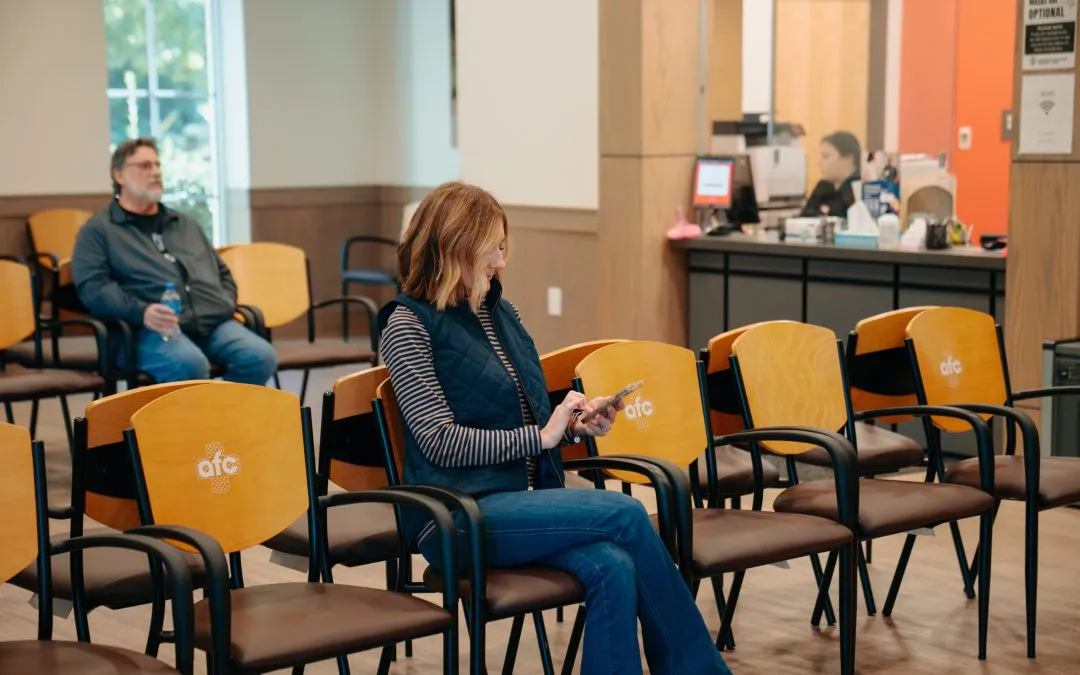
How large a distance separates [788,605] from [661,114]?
3.17 metres

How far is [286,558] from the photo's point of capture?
3.32 m

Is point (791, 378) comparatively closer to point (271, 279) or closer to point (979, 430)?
point (979, 430)

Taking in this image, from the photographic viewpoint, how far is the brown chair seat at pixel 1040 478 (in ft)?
12.6

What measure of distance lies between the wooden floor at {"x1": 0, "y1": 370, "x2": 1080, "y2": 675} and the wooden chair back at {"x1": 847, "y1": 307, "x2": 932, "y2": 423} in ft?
1.77

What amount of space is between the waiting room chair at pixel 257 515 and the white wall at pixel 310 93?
6.88 m

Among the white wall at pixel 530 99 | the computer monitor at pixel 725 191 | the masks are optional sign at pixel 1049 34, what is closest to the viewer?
the masks are optional sign at pixel 1049 34

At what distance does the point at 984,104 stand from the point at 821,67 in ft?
3.67

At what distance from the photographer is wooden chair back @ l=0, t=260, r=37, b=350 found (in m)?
5.47

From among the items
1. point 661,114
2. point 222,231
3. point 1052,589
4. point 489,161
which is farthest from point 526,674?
point 222,231

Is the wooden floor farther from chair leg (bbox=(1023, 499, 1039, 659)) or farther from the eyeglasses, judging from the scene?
the eyeglasses

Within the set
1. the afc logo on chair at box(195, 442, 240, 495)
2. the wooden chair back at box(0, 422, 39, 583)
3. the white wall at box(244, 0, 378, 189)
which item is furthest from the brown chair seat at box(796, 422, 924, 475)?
the white wall at box(244, 0, 378, 189)

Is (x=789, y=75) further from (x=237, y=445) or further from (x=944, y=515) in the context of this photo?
(x=237, y=445)

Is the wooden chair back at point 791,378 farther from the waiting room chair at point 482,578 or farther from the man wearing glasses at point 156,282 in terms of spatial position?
the man wearing glasses at point 156,282

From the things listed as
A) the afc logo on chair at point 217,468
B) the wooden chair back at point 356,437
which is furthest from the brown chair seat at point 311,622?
the wooden chair back at point 356,437
